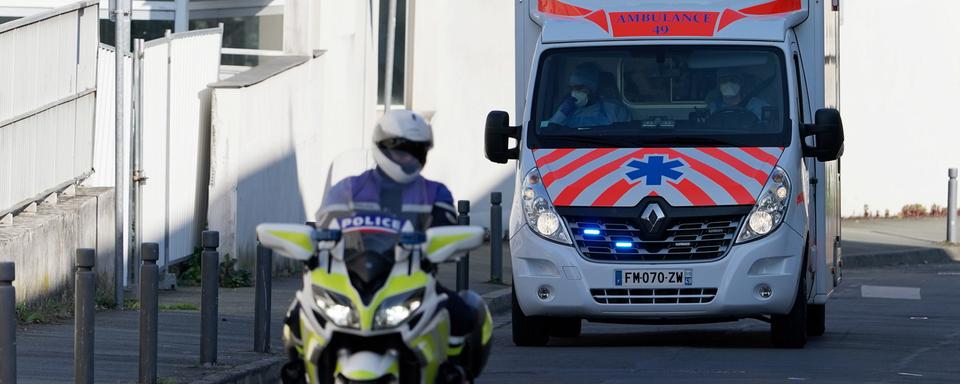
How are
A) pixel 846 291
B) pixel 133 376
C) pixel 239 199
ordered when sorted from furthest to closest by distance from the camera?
pixel 846 291
pixel 239 199
pixel 133 376

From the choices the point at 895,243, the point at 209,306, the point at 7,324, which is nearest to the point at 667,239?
the point at 209,306

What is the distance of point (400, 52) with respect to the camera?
24406 mm

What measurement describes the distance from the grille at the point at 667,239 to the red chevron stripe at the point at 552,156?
1.50 feet

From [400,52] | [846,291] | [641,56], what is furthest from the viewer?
[400,52]

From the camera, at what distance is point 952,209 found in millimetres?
26938

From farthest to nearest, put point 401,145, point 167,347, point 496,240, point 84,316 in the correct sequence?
point 496,240 < point 167,347 < point 84,316 < point 401,145

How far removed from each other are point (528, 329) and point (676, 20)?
2.39m

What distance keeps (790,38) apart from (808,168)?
93 cm

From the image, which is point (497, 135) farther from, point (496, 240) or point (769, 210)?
point (496, 240)

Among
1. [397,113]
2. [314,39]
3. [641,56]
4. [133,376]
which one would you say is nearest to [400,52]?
[314,39]

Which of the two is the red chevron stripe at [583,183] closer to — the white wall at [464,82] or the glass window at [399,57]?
the white wall at [464,82]

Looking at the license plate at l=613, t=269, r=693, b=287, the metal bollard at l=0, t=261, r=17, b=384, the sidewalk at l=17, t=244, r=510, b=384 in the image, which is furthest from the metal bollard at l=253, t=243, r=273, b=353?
the metal bollard at l=0, t=261, r=17, b=384

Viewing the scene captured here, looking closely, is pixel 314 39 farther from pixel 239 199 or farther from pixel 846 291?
pixel 846 291

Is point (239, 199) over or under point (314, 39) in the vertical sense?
under
